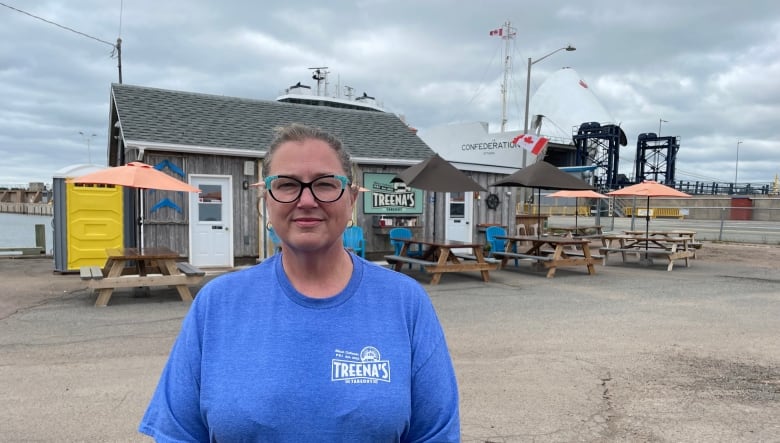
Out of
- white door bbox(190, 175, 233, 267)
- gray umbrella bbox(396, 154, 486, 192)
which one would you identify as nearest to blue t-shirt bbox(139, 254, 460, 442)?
gray umbrella bbox(396, 154, 486, 192)

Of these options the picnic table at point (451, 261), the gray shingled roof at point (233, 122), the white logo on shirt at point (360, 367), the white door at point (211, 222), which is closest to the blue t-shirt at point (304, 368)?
the white logo on shirt at point (360, 367)

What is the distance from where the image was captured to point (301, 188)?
4.85ft

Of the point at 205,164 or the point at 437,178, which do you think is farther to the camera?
the point at 205,164

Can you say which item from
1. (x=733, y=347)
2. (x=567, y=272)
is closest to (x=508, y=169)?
(x=567, y=272)

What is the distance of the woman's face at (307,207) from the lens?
57.0 inches

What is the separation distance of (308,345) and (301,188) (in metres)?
0.43

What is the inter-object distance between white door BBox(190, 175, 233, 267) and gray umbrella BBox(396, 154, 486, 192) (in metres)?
4.05

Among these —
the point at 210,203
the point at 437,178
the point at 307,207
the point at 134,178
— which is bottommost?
the point at 210,203

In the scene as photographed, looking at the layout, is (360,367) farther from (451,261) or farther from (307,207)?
(451,261)

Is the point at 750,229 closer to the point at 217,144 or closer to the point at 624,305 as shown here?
the point at 624,305

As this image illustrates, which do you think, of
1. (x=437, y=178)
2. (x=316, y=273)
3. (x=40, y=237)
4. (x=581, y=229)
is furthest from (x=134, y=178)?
(x=581, y=229)

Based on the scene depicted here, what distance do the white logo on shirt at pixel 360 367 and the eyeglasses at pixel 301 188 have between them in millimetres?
423

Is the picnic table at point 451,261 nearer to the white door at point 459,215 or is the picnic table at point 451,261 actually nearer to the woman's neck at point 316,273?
the white door at point 459,215

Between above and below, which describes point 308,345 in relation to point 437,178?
below
